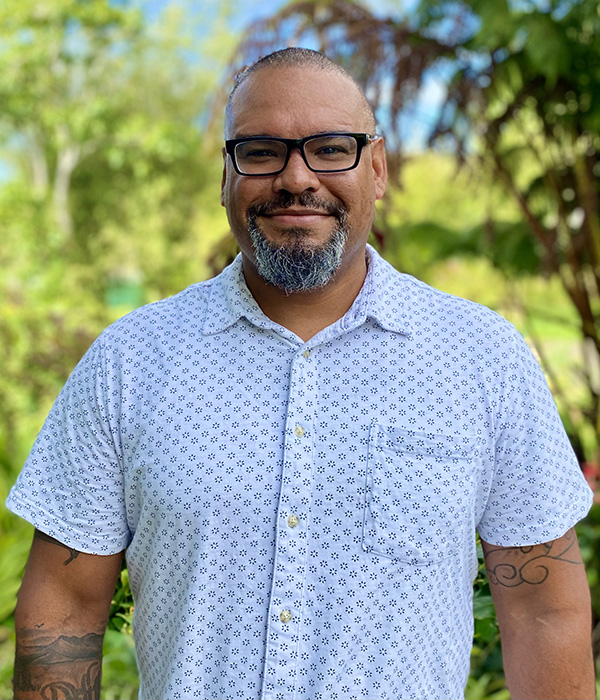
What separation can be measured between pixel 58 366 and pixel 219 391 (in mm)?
6188

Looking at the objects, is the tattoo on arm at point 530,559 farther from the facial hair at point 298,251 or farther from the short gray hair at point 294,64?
the short gray hair at point 294,64

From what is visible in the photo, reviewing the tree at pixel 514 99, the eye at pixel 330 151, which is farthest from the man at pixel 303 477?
the tree at pixel 514 99

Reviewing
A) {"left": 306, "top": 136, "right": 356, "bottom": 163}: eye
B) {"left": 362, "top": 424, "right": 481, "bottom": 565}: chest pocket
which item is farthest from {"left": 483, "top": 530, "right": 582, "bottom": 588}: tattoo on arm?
{"left": 306, "top": 136, "right": 356, "bottom": 163}: eye

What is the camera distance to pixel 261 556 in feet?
5.13

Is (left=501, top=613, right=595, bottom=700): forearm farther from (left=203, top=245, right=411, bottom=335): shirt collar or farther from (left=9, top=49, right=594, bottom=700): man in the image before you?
(left=203, top=245, right=411, bottom=335): shirt collar

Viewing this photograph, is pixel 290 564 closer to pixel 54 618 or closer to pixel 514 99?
pixel 54 618

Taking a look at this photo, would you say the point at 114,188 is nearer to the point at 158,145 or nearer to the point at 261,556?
the point at 158,145

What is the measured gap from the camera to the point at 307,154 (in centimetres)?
167

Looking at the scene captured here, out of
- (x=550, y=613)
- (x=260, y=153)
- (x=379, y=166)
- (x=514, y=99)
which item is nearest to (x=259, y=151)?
(x=260, y=153)

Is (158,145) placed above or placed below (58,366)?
above

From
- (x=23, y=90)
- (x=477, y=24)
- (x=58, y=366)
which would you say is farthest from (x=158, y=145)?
(x=477, y=24)

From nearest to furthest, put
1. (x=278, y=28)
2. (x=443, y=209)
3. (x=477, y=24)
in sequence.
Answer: (x=278, y=28) < (x=477, y=24) < (x=443, y=209)

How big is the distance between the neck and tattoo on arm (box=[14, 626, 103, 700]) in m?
0.81

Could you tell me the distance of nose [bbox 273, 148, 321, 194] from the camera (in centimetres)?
165
